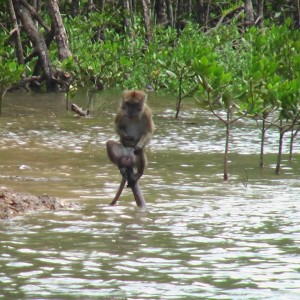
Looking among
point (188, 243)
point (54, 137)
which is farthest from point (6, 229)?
point (54, 137)

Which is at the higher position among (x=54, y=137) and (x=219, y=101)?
(x=219, y=101)

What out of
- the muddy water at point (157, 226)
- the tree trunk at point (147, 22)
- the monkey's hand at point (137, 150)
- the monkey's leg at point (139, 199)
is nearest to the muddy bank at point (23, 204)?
the muddy water at point (157, 226)

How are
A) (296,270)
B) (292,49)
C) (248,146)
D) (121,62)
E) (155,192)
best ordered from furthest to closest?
1. (121,62)
2. (292,49)
3. (248,146)
4. (155,192)
5. (296,270)

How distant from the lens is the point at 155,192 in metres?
9.40

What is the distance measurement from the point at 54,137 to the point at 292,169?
146 inches

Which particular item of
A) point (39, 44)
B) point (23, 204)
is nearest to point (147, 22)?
point (39, 44)

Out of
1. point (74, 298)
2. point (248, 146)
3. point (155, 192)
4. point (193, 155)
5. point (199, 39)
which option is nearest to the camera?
point (74, 298)

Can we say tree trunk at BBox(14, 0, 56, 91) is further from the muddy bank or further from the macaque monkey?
the muddy bank

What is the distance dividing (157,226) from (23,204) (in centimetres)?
119

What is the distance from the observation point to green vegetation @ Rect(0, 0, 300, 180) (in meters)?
10.8

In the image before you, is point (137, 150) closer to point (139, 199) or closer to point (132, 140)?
point (132, 140)

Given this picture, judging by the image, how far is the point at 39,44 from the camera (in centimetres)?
1875

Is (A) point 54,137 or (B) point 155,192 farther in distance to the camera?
(A) point 54,137

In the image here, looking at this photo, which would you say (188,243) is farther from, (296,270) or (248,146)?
(248,146)
